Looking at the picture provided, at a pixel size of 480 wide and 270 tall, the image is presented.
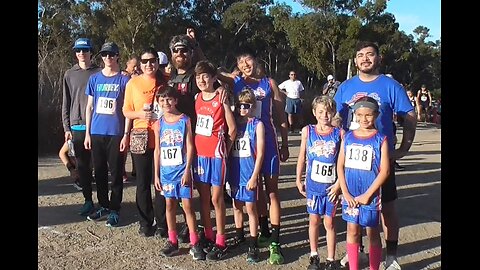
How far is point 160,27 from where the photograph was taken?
2731 cm

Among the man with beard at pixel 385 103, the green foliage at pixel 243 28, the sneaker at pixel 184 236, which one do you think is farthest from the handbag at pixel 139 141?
the green foliage at pixel 243 28

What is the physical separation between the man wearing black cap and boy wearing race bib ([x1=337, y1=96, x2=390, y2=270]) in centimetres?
233

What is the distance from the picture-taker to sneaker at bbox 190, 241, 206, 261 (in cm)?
440

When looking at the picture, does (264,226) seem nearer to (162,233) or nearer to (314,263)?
(314,263)

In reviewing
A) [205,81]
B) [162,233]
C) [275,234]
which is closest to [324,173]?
[275,234]

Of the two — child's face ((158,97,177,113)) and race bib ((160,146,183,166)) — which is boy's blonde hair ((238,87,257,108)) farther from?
race bib ((160,146,183,166))

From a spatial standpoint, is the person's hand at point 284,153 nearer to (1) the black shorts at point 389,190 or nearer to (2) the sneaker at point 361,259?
(2) the sneaker at point 361,259

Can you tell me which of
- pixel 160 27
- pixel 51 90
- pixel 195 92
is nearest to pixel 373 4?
pixel 160 27

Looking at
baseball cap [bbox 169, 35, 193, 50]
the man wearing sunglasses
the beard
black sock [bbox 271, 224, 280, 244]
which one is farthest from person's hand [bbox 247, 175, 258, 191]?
the man wearing sunglasses

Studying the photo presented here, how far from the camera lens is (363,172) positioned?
3.71m

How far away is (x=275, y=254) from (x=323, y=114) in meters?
1.30

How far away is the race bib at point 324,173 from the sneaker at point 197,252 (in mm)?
1216

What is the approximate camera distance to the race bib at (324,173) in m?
4.06
